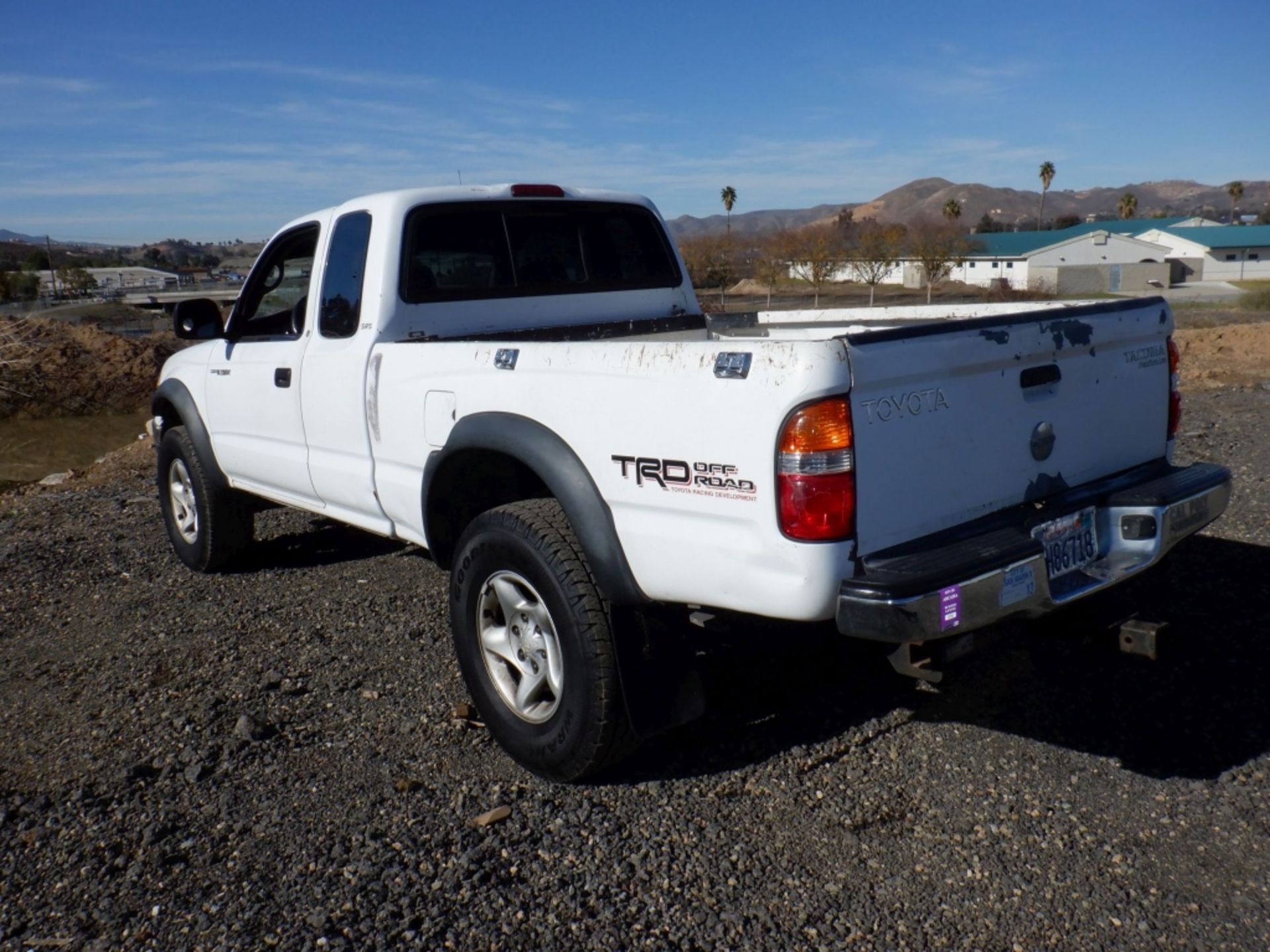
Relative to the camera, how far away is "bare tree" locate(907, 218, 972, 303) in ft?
237

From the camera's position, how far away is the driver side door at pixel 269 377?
5156 millimetres

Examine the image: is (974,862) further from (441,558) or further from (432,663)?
(432,663)

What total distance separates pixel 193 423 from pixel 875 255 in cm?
7333

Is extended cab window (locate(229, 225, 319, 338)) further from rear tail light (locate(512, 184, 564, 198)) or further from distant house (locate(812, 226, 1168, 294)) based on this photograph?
distant house (locate(812, 226, 1168, 294))

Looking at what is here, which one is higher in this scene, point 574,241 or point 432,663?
point 574,241

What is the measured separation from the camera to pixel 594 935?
2.87 m

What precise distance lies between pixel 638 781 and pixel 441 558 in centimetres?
118

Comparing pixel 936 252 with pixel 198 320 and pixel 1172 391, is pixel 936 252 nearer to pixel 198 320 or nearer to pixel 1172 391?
pixel 198 320

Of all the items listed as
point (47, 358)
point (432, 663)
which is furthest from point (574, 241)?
point (47, 358)

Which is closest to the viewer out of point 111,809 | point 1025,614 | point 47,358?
point 1025,614

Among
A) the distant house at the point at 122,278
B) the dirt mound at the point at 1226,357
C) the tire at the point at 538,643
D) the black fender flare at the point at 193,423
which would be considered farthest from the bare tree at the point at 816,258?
the tire at the point at 538,643

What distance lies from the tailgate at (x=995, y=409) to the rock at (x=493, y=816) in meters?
1.49

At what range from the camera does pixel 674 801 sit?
11.7ft

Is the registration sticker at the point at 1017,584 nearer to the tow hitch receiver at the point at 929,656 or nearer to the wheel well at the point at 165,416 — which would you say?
the tow hitch receiver at the point at 929,656
